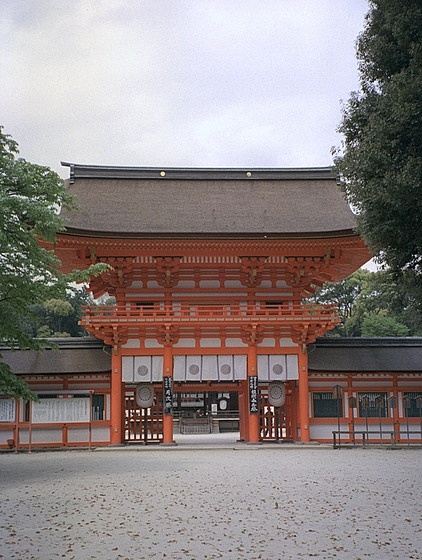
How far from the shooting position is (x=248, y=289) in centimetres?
2375

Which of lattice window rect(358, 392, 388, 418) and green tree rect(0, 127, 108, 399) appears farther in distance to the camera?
lattice window rect(358, 392, 388, 418)

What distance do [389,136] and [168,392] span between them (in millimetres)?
13089

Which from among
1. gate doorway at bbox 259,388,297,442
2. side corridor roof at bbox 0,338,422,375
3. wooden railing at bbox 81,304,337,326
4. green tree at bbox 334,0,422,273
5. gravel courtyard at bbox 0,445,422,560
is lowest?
gravel courtyard at bbox 0,445,422,560

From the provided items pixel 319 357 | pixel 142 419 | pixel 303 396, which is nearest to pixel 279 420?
pixel 303 396

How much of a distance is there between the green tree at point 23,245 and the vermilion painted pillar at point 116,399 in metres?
8.22

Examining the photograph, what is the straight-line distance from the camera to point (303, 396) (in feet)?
74.7

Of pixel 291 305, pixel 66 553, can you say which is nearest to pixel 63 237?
pixel 291 305

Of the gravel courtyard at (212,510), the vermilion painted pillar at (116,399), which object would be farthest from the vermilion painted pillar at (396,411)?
the vermilion painted pillar at (116,399)

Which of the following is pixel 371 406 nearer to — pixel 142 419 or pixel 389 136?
pixel 142 419

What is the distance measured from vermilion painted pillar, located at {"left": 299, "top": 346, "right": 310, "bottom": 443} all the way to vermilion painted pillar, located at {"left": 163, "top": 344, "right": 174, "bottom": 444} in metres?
4.34

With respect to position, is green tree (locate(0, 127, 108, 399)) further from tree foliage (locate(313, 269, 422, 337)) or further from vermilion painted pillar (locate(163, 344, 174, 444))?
tree foliage (locate(313, 269, 422, 337))

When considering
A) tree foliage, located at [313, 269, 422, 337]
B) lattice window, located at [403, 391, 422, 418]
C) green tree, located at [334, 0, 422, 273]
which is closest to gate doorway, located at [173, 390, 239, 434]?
tree foliage, located at [313, 269, 422, 337]

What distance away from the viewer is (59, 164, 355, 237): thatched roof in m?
23.5

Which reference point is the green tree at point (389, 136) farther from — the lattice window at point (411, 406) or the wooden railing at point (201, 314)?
the lattice window at point (411, 406)
